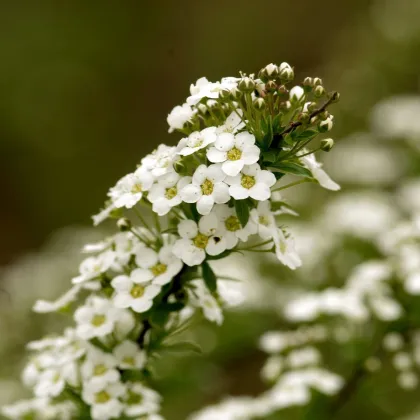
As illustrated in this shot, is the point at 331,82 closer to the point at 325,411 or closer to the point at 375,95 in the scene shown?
the point at 375,95

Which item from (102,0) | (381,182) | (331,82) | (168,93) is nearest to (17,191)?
(168,93)

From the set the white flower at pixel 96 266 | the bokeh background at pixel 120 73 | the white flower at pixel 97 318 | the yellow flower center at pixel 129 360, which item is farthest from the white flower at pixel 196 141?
the bokeh background at pixel 120 73

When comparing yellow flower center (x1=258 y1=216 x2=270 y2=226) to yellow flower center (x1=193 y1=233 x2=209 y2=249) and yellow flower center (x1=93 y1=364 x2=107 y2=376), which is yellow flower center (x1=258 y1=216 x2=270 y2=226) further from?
yellow flower center (x1=93 y1=364 x2=107 y2=376)

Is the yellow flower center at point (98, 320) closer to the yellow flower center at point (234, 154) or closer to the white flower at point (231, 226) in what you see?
the white flower at point (231, 226)

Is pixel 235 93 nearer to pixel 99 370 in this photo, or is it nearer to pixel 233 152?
pixel 233 152

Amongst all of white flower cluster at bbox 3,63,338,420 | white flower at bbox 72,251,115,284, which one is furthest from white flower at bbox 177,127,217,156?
white flower at bbox 72,251,115,284

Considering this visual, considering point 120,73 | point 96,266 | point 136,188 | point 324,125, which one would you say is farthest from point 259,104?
point 120,73
